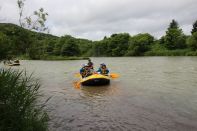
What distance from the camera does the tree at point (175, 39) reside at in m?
77.6

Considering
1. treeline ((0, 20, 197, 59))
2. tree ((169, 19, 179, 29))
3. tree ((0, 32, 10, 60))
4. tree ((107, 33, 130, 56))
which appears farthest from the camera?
tree ((107, 33, 130, 56))

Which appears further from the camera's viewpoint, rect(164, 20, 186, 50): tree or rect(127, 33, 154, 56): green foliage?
rect(127, 33, 154, 56): green foliage

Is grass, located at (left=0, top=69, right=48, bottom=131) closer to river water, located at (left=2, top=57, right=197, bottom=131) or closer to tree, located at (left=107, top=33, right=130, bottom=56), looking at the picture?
river water, located at (left=2, top=57, right=197, bottom=131)

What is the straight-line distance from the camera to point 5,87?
20.1 ft

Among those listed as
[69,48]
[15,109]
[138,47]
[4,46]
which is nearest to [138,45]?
[138,47]

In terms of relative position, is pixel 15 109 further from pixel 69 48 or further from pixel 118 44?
pixel 118 44

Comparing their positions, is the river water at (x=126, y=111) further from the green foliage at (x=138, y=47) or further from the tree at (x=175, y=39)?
the green foliage at (x=138, y=47)

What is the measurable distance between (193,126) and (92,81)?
11.0 metres

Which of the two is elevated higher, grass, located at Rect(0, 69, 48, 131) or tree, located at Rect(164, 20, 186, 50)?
tree, located at Rect(164, 20, 186, 50)

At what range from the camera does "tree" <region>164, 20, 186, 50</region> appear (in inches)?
3056

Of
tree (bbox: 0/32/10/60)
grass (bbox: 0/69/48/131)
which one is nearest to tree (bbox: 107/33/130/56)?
tree (bbox: 0/32/10/60)

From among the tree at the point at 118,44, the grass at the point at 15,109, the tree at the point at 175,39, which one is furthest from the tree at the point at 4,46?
the tree at the point at 118,44

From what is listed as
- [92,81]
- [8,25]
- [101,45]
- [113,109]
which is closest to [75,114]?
[113,109]

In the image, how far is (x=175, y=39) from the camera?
7912 cm
